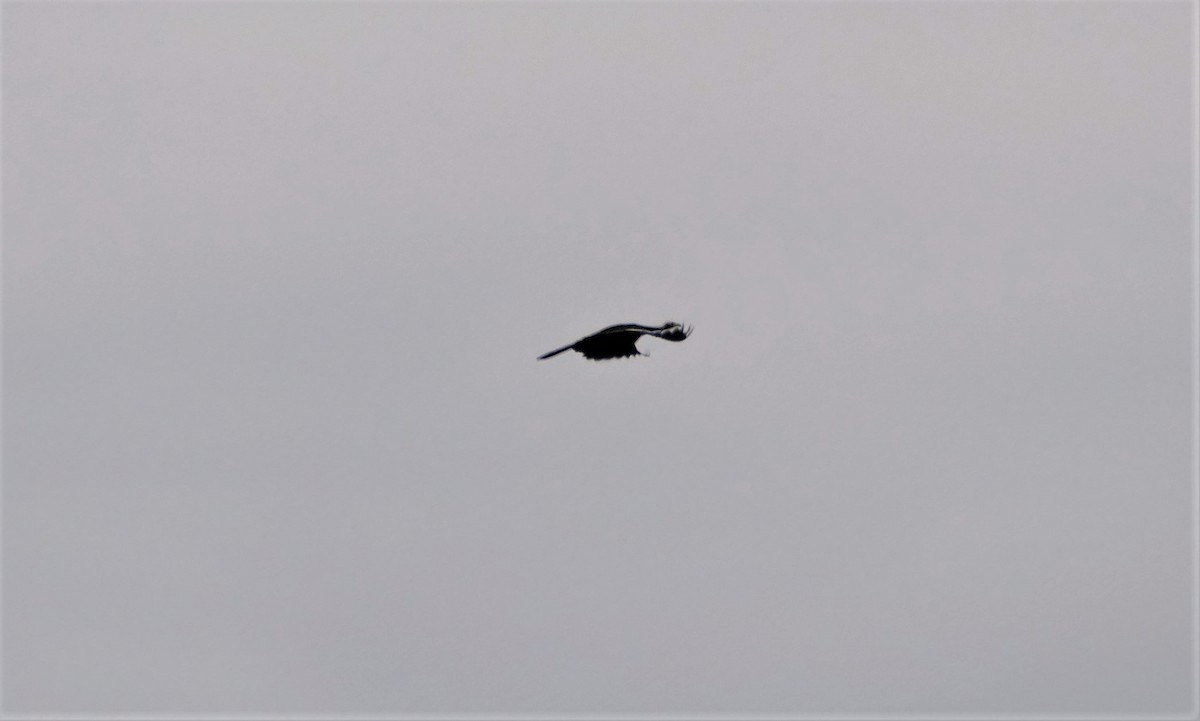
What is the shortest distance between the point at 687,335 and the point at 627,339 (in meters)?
4.28

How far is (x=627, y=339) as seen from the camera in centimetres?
7062

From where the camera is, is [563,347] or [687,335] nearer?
[687,335]

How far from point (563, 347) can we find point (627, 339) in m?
3.49

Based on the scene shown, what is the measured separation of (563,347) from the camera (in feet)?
237

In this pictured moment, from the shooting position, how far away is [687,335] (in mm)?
67312

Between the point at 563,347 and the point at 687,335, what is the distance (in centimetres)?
758
